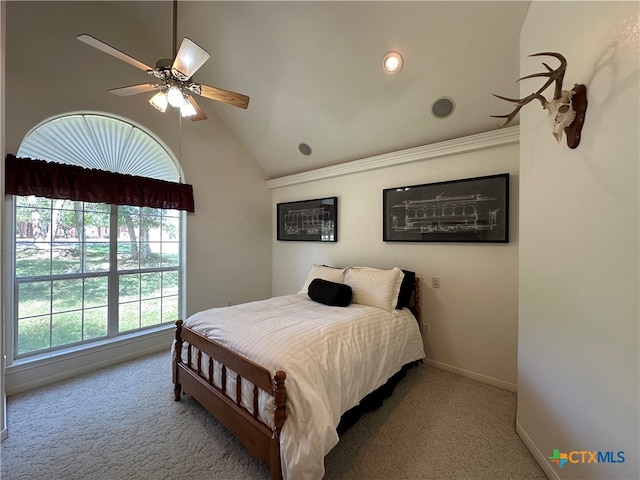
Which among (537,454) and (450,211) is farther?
(450,211)

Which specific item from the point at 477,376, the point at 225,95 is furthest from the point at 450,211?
the point at 225,95

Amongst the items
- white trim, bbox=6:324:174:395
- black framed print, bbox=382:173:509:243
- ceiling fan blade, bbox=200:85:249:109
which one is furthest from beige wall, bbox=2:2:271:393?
black framed print, bbox=382:173:509:243

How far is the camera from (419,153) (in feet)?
9.49

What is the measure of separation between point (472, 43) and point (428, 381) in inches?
119

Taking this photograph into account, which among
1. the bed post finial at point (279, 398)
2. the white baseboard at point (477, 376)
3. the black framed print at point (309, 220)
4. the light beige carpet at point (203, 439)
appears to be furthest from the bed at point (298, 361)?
the black framed print at point (309, 220)

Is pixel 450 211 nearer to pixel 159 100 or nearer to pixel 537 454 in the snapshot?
pixel 537 454

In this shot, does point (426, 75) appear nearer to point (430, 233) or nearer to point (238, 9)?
point (430, 233)

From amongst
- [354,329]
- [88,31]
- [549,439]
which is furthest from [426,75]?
[88,31]

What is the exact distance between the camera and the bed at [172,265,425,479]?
1362 millimetres

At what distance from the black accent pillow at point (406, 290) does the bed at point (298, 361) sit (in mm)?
11

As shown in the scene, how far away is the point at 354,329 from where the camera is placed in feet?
6.61

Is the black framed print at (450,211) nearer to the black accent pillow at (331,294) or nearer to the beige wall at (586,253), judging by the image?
the beige wall at (586,253)

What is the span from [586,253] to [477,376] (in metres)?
1.92

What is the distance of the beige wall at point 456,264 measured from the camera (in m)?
2.45
